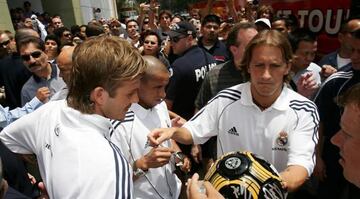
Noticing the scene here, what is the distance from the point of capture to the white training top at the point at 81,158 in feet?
4.18

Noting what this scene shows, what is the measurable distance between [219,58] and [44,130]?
3964 millimetres

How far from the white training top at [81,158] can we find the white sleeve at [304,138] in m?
1.04

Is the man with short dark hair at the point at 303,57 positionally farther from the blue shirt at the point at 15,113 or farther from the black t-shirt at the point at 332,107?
the blue shirt at the point at 15,113

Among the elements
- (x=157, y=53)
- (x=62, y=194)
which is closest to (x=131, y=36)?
(x=157, y=53)

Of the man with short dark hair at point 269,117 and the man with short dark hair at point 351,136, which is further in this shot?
the man with short dark hair at point 269,117

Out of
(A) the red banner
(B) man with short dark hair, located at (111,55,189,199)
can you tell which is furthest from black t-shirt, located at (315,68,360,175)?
(A) the red banner

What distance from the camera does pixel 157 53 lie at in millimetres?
5480

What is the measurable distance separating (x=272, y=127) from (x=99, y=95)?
1.09m

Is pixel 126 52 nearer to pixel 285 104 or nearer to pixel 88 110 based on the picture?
pixel 88 110

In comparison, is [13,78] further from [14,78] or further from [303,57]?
[303,57]

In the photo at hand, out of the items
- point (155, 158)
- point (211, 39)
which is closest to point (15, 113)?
point (155, 158)

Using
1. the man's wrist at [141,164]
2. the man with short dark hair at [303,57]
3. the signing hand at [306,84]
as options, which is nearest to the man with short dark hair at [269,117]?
the man's wrist at [141,164]

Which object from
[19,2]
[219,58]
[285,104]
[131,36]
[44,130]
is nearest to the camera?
[44,130]

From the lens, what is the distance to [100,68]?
4.88ft
